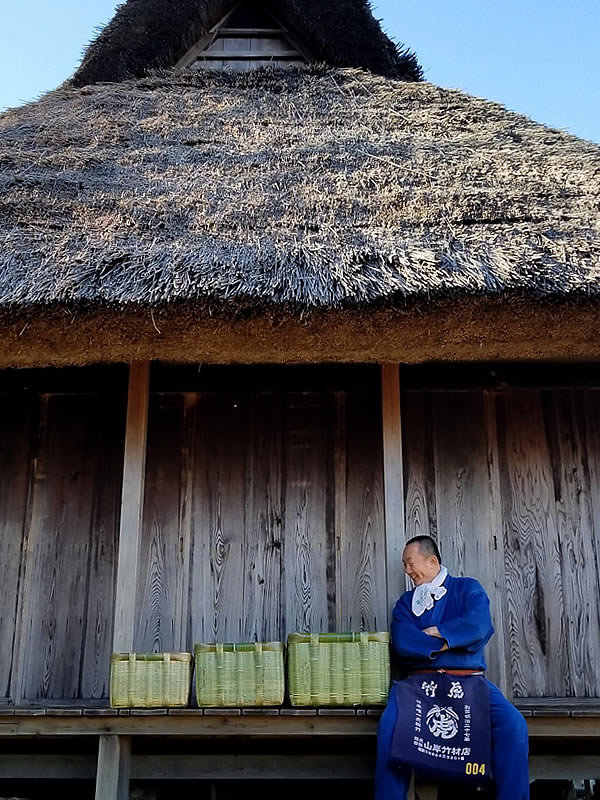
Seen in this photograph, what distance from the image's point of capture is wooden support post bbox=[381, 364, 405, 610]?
3652 mm

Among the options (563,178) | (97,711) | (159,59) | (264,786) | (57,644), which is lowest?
(264,786)

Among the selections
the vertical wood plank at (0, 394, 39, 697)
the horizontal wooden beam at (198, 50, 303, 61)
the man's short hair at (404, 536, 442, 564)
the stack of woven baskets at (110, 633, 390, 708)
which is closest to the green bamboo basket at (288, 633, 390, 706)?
the stack of woven baskets at (110, 633, 390, 708)

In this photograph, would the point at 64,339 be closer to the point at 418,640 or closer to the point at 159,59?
the point at 418,640

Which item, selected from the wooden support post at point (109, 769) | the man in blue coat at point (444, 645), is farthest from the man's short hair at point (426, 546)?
the wooden support post at point (109, 769)

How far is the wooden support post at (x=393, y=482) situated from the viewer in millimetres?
3652

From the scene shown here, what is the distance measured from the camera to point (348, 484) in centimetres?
445

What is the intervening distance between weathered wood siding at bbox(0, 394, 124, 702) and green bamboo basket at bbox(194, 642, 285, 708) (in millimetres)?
996

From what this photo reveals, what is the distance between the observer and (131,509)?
148 inches

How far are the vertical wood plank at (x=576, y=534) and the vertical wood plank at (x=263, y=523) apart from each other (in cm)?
142

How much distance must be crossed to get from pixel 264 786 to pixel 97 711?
1.52 meters

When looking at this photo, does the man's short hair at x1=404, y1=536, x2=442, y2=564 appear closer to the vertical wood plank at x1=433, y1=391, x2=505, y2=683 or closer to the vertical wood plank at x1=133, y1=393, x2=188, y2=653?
the vertical wood plank at x1=433, y1=391, x2=505, y2=683

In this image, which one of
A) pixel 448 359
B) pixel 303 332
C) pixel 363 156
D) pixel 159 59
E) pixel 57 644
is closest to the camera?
pixel 303 332

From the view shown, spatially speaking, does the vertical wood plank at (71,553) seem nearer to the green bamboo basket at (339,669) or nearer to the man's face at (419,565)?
the green bamboo basket at (339,669)

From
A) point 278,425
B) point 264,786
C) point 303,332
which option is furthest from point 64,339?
point 264,786
